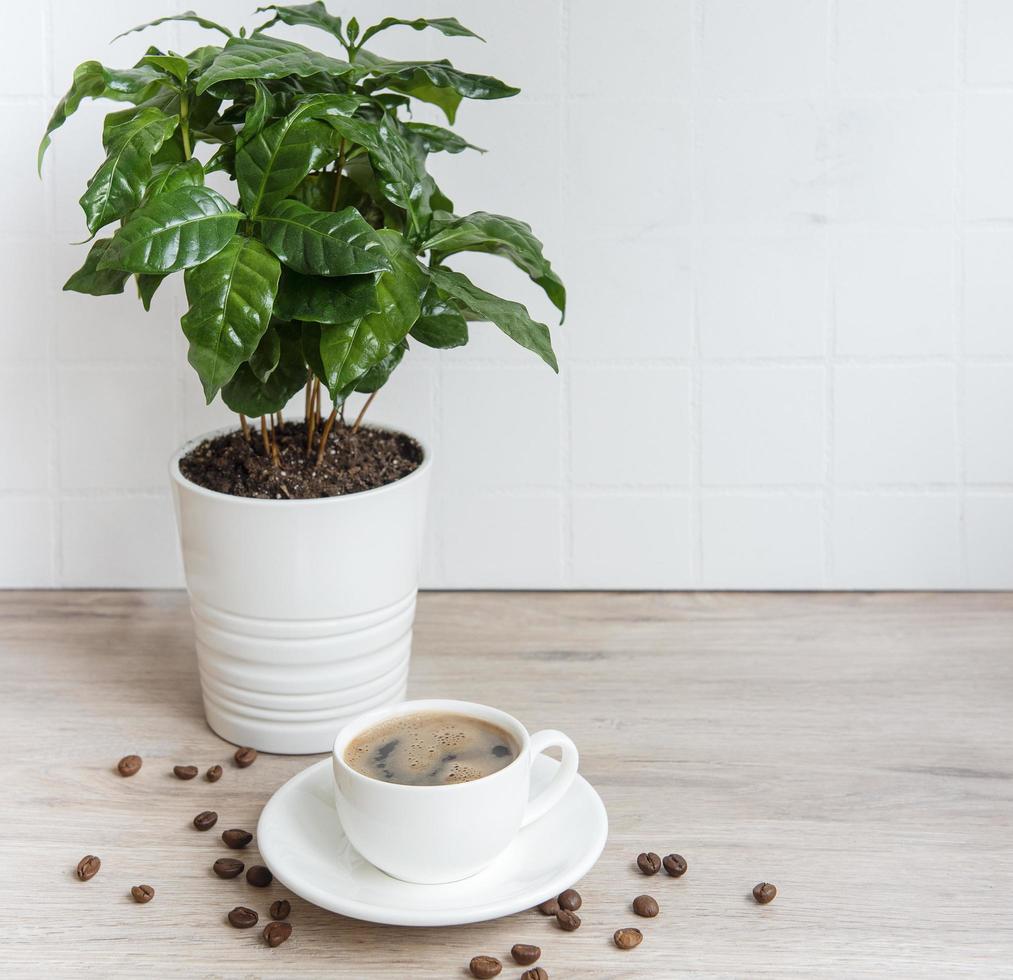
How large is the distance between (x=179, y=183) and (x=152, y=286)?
102 mm

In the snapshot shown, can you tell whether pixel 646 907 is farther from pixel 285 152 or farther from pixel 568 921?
pixel 285 152

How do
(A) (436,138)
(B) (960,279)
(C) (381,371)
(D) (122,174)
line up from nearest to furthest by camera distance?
1. (D) (122,174)
2. (C) (381,371)
3. (A) (436,138)
4. (B) (960,279)

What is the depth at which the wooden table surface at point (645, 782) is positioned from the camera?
0.79 meters

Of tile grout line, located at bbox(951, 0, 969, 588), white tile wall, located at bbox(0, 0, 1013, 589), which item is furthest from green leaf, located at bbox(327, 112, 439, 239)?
tile grout line, located at bbox(951, 0, 969, 588)

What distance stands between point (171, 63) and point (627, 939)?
28.5 inches

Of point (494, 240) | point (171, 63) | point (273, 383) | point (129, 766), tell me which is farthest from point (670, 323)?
point (129, 766)

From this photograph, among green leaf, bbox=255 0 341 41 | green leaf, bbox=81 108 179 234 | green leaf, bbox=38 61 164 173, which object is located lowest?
green leaf, bbox=81 108 179 234

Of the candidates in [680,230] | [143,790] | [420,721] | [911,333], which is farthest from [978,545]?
[143,790]

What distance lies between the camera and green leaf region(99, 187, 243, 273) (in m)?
0.84

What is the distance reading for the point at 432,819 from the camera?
A: 784 mm

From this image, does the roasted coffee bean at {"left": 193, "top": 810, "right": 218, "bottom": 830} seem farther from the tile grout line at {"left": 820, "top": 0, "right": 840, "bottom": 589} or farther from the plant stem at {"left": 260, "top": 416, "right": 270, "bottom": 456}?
the tile grout line at {"left": 820, "top": 0, "right": 840, "bottom": 589}

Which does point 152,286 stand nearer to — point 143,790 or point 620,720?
point 143,790

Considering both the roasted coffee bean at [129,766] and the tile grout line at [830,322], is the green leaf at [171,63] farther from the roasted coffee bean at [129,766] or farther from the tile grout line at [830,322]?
the tile grout line at [830,322]

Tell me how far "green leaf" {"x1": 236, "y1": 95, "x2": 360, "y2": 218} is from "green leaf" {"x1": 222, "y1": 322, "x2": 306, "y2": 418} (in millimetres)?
109
